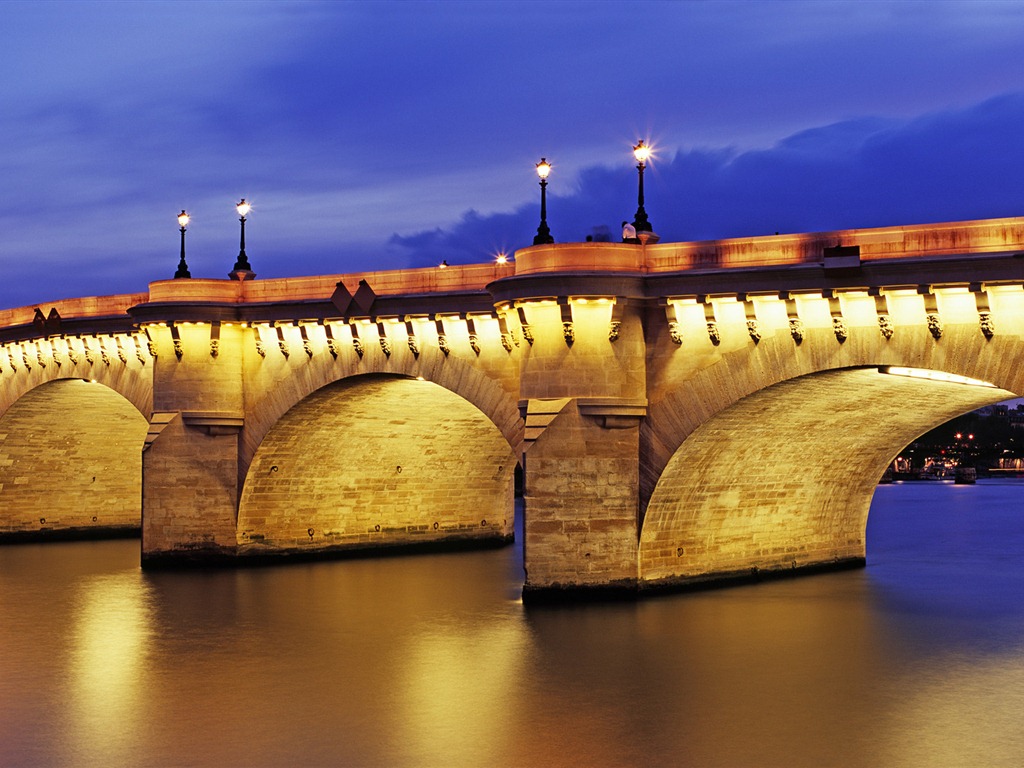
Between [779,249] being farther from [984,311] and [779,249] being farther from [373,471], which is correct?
[373,471]

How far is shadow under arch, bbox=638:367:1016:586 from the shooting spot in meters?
28.3

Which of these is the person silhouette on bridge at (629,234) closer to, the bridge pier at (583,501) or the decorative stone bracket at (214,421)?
the bridge pier at (583,501)

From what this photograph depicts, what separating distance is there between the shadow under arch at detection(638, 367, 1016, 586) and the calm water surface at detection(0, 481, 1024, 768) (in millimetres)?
1021

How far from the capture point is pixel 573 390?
92.4 ft

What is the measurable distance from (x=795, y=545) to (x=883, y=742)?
16.9m

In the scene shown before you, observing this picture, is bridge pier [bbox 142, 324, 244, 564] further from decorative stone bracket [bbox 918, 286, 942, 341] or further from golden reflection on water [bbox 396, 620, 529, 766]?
decorative stone bracket [bbox 918, 286, 942, 341]

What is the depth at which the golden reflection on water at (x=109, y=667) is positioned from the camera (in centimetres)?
1753

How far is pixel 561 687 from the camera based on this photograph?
20.6m

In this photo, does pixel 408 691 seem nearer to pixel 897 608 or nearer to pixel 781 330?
pixel 781 330

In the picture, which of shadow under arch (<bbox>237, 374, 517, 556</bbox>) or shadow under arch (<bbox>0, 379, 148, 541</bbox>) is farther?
shadow under arch (<bbox>0, 379, 148, 541</bbox>)

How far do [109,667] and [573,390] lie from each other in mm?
10562

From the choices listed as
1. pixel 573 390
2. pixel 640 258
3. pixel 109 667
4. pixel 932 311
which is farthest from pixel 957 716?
pixel 109 667

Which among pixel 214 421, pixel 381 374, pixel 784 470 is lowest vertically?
pixel 784 470

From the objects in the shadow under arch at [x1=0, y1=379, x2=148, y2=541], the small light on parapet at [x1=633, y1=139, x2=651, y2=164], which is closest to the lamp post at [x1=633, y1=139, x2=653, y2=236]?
the small light on parapet at [x1=633, y1=139, x2=651, y2=164]
